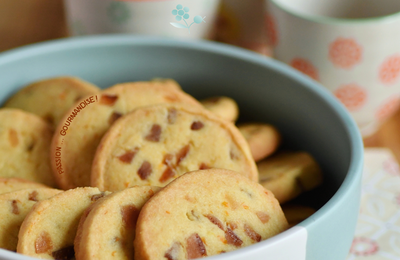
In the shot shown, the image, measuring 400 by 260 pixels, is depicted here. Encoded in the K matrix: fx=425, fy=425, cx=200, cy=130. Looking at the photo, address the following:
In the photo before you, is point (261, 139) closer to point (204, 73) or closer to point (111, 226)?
point (204, 73)

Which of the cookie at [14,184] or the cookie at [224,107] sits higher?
the cookie at [224,107]

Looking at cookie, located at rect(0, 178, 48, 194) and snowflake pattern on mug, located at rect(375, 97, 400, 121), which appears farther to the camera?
snowflake pattern on mug, located at rect(375, 97, 400, 121)

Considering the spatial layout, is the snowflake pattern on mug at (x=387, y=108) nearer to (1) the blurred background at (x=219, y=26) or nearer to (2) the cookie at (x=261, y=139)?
(1) the blurred background at (x=219, y=26)

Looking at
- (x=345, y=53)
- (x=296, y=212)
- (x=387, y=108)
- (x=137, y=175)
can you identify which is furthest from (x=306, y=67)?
(x=137, y=175)

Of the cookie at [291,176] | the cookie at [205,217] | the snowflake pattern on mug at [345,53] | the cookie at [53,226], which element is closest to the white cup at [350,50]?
the snowflake pattern on mug at [345,53]

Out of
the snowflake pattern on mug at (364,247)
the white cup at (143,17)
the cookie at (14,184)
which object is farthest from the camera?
the white cup at (143,17)

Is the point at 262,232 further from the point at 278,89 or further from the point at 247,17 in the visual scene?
the point at 247,17

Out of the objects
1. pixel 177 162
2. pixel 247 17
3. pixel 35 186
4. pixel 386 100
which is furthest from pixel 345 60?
pixel 35 186

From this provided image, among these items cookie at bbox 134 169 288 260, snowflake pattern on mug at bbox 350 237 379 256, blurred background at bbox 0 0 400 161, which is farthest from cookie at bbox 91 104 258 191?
blurred background at bbox 0 0 400 161

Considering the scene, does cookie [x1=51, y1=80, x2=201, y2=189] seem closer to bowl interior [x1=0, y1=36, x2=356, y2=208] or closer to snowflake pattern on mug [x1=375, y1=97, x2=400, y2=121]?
bowl interior [x1=0, y1=36, x2=356, y2=208]
